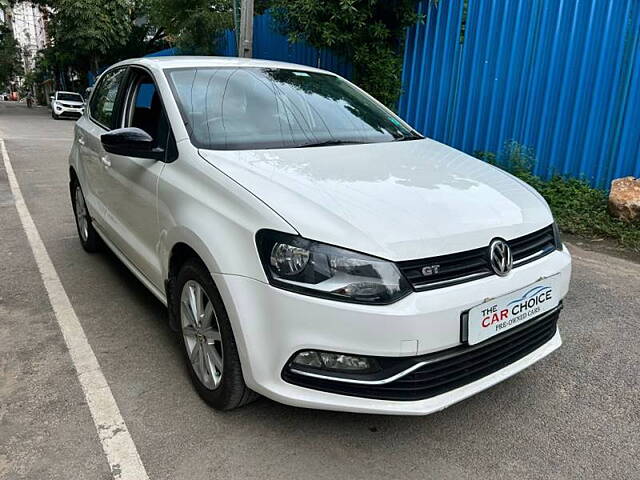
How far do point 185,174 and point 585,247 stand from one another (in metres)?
4.14

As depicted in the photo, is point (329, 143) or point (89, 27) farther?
point (89, 27)

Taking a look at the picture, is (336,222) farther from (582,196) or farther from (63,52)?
(63,52)

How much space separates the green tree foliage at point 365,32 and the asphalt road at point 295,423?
5.16 m

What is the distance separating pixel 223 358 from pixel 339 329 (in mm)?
627

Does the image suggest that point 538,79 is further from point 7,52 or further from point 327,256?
point 7,52

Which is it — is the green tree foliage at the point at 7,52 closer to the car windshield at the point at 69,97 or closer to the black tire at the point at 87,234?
the car windshield at the point at 69,97

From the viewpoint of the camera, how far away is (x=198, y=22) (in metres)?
13.7

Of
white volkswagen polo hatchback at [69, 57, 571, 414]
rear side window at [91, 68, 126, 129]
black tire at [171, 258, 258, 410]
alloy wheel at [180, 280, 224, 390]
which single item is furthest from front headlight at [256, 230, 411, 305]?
rear side window at [91, 68, 126, 129]

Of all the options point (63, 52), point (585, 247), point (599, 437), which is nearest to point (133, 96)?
point (599, 437)

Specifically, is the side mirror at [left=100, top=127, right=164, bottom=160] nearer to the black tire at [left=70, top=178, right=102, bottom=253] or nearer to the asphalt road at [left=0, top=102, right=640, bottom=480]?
the asphalt road at [left=0, top=102, right=640, bottom=480]

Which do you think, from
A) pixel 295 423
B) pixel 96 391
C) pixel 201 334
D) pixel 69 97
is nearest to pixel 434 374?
pixel 295 423

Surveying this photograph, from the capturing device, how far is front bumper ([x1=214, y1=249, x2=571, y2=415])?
2.00 m

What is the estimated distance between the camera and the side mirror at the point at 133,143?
2.86 m

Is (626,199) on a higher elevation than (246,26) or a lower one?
lower
